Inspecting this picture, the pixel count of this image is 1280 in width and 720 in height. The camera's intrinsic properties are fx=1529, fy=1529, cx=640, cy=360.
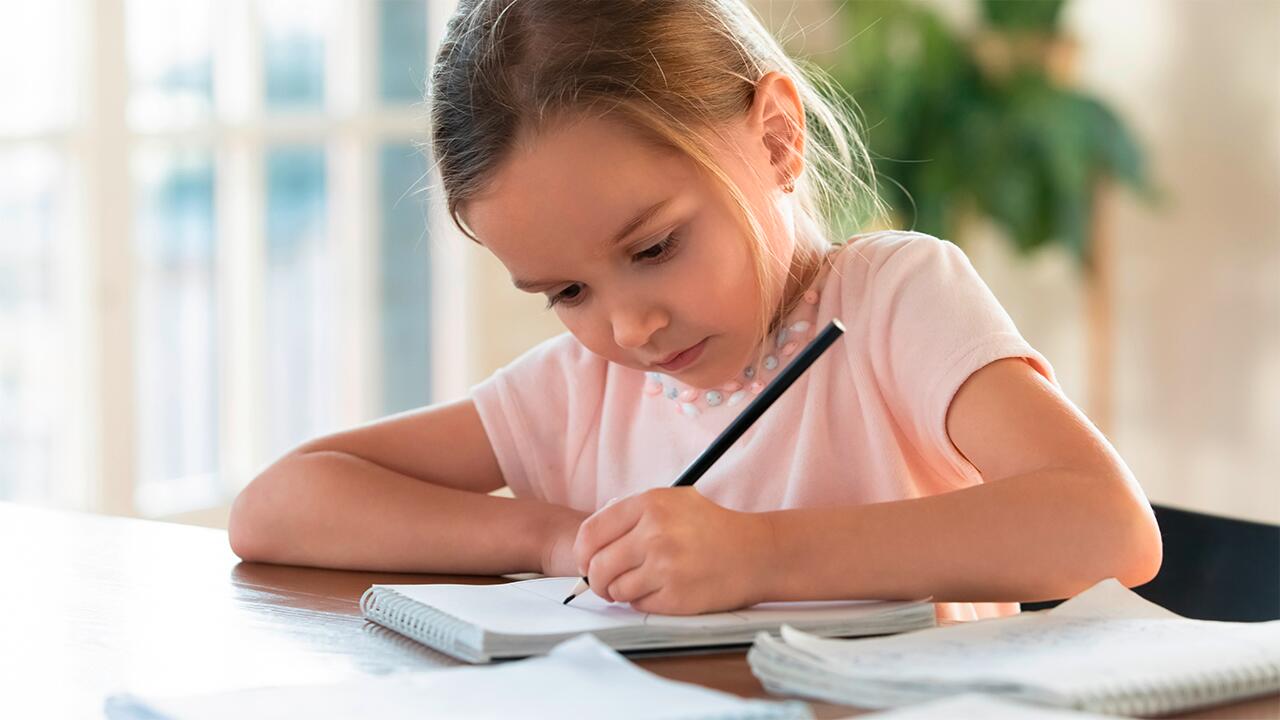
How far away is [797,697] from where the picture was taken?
2.35 feet

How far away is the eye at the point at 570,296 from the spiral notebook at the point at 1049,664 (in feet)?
1.27

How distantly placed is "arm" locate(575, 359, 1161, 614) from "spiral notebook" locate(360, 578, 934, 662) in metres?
0.02

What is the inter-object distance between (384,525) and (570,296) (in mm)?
223

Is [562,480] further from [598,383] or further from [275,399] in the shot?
[275,399]

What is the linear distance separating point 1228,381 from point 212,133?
2.51 m

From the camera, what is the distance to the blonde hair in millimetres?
1074

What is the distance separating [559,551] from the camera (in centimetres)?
111

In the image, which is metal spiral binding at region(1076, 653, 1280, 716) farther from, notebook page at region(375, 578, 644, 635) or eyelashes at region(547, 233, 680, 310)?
eyelashes at region(547, 233, 680, 310)

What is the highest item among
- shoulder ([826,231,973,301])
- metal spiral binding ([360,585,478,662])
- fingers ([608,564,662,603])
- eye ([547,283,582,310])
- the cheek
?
shoulder ([826,231,973,301])

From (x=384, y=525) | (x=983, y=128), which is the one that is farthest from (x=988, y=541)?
(x=983, y=128)

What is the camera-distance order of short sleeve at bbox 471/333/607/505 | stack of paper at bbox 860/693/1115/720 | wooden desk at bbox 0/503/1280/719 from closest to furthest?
stack of paper at bbox 860/693/1115/720, wooden desk at bbox 0/503/1280/719, short sleeve at bbox 471/333/607/505

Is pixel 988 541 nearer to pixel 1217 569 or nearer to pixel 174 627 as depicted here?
pixel 1217 569

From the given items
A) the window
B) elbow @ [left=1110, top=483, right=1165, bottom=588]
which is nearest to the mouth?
elbow @ [left=1110, top=483, right=1165, bottom=588]

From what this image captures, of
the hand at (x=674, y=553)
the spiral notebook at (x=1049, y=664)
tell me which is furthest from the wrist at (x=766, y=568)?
the spiral notebook at (x=1049, y=664)
